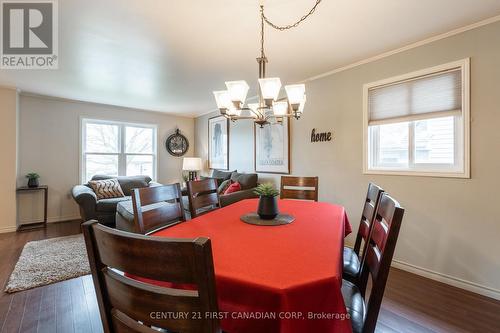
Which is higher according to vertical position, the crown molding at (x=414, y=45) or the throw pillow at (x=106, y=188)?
the crown molding at (x=414, y=45)

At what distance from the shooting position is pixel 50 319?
177cm

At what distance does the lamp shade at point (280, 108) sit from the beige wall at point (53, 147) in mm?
4354

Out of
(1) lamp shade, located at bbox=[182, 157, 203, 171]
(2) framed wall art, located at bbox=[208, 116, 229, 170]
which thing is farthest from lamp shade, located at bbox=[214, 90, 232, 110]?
(1) lamp shade, located at bbox=[182, 157, 203, 171]

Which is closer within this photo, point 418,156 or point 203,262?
point 203,262

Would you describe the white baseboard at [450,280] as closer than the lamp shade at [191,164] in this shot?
Yes

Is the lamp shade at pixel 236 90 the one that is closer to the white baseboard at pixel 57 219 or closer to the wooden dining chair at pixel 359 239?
the wooden dining chair at pixel 359 239

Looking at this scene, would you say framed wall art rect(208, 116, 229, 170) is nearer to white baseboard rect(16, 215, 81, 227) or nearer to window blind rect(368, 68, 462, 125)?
white baseboard rect(16, 215, 81, 227)

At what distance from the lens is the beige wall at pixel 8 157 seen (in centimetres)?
365

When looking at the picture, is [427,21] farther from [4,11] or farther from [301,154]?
[4,11]

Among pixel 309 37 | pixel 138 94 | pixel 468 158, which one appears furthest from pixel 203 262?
pixel 138 94

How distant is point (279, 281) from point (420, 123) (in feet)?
8.27

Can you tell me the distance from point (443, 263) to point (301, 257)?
7.14ft

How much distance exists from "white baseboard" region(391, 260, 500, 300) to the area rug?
11.0ft

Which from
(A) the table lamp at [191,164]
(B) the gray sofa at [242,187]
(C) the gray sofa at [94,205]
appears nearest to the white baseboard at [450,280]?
(B) the gray sofa at [242,187]
